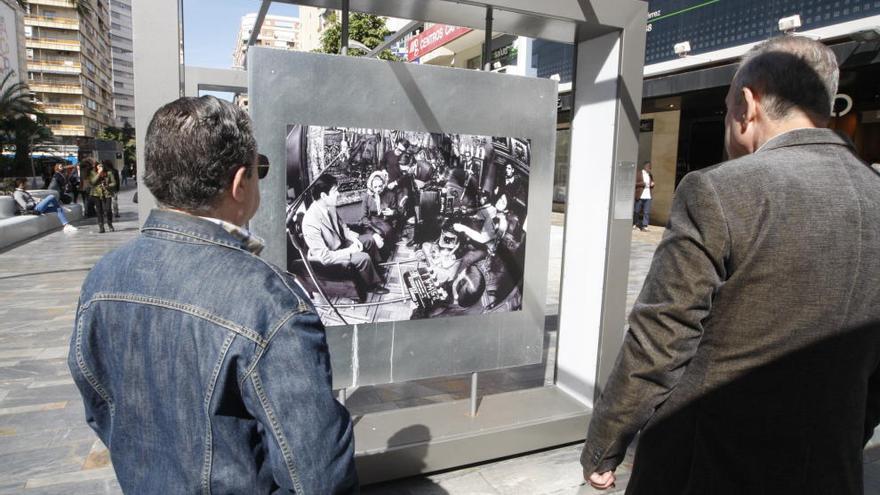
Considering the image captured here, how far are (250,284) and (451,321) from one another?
2.39m

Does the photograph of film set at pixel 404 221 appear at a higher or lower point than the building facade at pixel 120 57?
lower

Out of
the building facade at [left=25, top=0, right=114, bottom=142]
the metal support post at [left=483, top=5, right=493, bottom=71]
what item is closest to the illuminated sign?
the metal support post at [left=483, top=5, right=493, bottom=71]

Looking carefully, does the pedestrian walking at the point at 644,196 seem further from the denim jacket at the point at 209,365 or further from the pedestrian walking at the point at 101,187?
the denim jacket at the point at 209,365

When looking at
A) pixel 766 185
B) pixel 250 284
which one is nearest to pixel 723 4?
pixel 766 185

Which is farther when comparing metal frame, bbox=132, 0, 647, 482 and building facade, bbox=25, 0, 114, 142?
building facade, bbox=25, 0, 114, 142

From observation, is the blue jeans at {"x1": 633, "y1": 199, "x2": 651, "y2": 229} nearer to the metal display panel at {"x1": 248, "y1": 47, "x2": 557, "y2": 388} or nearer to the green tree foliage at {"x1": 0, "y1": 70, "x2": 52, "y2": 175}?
the metal display panel at {"x1": 248, "y1": 47, "x2": 557, "y2": 388}

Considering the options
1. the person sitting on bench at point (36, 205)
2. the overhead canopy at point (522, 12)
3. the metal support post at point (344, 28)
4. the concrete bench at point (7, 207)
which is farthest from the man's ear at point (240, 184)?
the concrete bench at point (7, 207)

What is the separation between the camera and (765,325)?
1383 millimetres

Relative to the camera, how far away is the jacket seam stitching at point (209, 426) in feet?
3.69

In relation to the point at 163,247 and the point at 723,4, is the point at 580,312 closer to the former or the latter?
the point at 163,247

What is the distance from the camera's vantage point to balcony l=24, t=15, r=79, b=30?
8381 cm

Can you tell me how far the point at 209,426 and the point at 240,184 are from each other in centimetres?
55

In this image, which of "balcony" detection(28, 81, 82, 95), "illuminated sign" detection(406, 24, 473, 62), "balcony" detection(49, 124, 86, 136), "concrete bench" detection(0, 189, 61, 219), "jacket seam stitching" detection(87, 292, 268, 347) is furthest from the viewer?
"balcony" detection(49, 124, 86, 136)

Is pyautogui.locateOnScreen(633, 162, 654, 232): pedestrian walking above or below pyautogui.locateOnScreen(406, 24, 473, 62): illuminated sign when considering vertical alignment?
below
